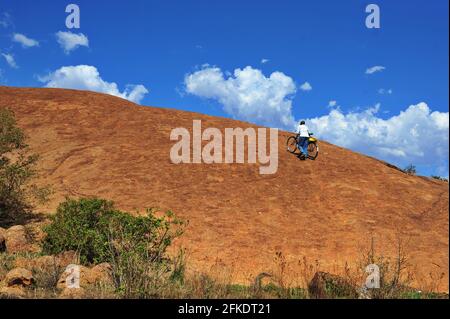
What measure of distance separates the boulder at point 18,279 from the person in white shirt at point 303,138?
46.6ft

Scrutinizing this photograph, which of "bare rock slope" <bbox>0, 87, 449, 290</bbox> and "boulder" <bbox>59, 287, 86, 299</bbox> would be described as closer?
"boulder" <bbox>59, 287, 86, 299</bbox>

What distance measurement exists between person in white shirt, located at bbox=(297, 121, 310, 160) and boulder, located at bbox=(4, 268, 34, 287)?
1419 cm

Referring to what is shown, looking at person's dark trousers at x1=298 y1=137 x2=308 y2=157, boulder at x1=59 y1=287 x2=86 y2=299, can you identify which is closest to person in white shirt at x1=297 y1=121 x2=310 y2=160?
person's dark trousers at x1=298 y1=137 x2=308 y2=157

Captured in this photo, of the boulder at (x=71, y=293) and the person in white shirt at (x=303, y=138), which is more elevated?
the person in white shirt at (x=303, y=138)

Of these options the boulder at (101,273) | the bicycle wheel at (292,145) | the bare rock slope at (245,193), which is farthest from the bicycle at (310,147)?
the boulder at (101,273)

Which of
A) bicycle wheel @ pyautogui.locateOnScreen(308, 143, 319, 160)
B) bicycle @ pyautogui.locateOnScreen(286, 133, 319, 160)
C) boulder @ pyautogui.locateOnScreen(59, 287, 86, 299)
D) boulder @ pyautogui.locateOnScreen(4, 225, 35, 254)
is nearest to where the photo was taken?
boulder @ pyautogui.locateOnScreen(59, 287, 86, 299)

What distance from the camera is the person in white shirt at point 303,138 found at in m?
20.5

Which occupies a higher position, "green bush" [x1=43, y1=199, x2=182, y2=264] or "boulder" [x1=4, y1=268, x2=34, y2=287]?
"green bush" [x1=43, y1=199, x2=182, y2=264]

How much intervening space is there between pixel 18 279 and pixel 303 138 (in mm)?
14698

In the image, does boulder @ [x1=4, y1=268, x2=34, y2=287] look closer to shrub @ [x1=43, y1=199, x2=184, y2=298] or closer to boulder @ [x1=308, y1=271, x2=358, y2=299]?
shrub @ [x1=43, y1=199, x2=184, y2=298]

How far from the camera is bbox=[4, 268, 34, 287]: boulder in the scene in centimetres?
883

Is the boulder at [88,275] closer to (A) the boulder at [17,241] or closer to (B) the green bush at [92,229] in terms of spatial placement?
(B) the green bush at [92,229]

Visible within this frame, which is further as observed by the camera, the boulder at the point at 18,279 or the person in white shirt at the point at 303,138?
the person in white shirt at the point at 303,138
